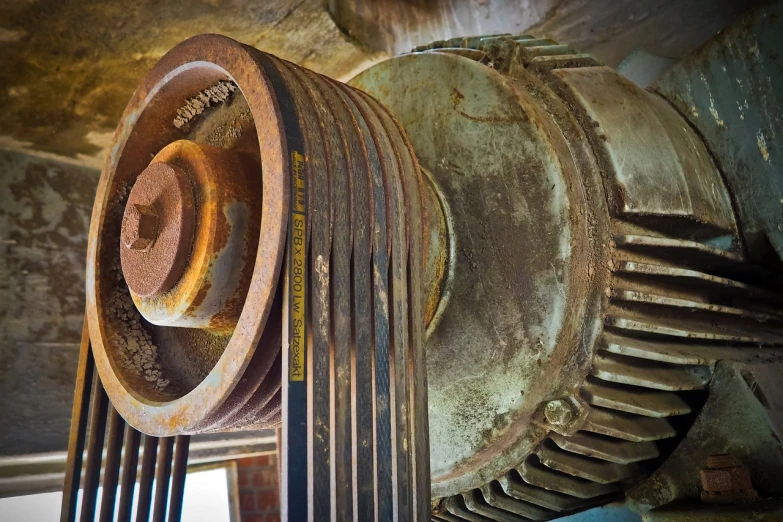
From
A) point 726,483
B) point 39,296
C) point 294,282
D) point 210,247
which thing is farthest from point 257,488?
point 294,282

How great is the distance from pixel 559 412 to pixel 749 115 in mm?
1078

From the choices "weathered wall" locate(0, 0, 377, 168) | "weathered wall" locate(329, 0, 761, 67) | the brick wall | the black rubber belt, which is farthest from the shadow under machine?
the brick wall

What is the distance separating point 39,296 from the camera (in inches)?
83.9

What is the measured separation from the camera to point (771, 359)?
1.66 m

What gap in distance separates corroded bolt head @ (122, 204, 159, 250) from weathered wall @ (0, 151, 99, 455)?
113 centimetres

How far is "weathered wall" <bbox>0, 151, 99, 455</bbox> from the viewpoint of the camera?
79.4 inches

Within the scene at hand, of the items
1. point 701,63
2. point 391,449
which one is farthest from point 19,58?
point 701,63

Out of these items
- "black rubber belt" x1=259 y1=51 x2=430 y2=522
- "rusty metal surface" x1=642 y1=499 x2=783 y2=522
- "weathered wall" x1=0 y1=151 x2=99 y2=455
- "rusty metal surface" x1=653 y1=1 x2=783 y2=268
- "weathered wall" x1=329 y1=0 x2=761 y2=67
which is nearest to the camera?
"black rubber belt" x1=259 y1=51 x2=430 y2=522

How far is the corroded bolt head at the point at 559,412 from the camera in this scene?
1.35m

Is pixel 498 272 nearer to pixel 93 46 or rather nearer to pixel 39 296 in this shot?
pixel 93 46

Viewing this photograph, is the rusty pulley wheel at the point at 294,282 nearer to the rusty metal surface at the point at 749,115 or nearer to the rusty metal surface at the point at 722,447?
the rusty metal surface at the point at 722,447

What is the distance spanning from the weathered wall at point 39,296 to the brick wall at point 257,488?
2404mm

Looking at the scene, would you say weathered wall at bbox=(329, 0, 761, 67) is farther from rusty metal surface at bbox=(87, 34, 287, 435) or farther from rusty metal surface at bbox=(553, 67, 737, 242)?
rusty metal surface at bbox=(87, 34, 287, 435)

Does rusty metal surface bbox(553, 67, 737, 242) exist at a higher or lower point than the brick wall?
higher
